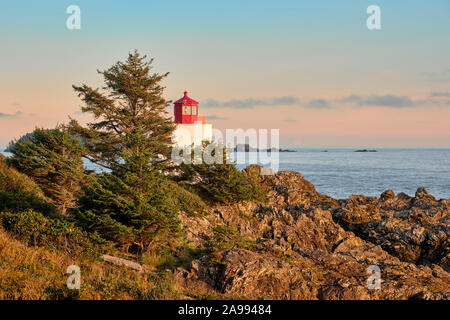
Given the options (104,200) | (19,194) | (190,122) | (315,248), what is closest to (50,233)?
(104,200)

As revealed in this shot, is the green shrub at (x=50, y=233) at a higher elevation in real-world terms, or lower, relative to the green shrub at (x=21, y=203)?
lower

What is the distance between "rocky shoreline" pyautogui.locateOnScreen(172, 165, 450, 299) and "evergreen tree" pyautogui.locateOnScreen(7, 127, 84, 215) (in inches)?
203

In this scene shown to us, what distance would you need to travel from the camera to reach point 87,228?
34.8ft

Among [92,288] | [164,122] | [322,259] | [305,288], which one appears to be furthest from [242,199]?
[92,288]

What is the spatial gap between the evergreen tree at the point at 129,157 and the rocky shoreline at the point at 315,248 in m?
2.19

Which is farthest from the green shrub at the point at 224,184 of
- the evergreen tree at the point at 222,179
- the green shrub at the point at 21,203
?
the green shrub at the point at 21,203

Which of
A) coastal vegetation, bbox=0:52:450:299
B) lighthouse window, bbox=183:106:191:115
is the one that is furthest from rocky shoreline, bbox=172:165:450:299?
lighthouse window, bbox=183:106:191:115

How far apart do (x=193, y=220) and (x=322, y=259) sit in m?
6.67

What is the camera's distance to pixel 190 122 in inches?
1104

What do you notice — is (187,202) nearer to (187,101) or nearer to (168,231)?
(168,231)

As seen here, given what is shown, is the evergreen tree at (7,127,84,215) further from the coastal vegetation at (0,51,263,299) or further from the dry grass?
the dry grass

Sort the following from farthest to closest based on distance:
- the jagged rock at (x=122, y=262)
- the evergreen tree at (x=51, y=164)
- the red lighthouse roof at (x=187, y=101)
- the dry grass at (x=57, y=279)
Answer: the red lighthouse roof at (x=187, y=101), the evergreen tree at (x=51, y=164), the jagged rock at (x=122, y=262), the dry grass at (x=57, y=279)

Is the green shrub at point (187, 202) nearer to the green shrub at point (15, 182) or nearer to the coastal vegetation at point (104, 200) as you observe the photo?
the coastal vegetation at point (104, 200)

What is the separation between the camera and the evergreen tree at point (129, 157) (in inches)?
431
